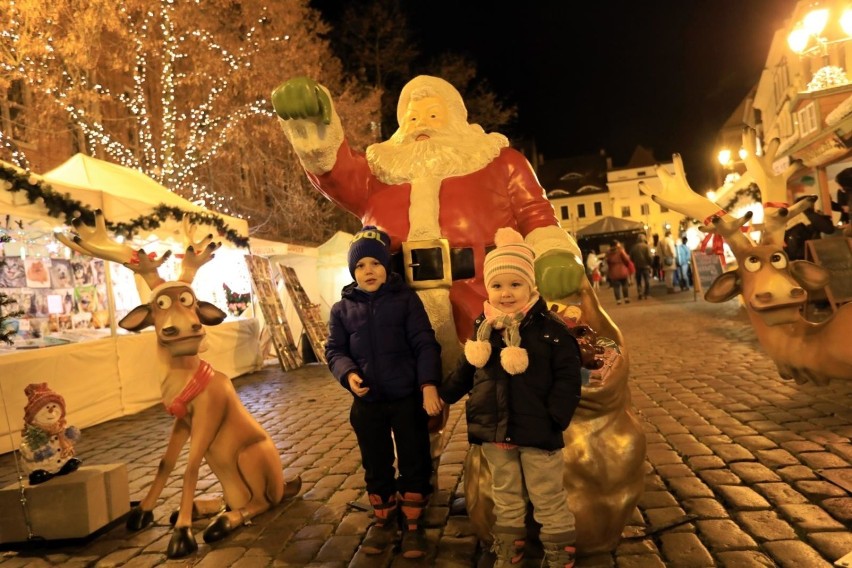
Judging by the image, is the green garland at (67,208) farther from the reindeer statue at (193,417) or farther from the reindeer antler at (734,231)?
the reindeer antler at (734,231)

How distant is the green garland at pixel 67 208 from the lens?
5152 mm

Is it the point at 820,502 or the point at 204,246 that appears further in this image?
the point at 204,246

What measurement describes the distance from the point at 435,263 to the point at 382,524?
1.36 metres

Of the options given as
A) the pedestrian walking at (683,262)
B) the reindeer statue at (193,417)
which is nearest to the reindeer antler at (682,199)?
the reindeer statue at (193,417)

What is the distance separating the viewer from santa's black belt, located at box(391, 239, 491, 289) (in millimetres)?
2918

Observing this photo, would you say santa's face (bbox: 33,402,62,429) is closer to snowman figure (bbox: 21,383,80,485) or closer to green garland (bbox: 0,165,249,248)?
snowman figure (bbox: 21,383,80,485)

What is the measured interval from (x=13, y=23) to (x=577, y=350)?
→ 38.1 feet

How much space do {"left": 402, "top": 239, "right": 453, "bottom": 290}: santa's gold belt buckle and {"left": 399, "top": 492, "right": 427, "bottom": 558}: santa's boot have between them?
102cm

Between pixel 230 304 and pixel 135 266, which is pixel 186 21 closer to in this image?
pixel 230 304

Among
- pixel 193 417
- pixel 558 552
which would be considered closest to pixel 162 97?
pixel 193 417

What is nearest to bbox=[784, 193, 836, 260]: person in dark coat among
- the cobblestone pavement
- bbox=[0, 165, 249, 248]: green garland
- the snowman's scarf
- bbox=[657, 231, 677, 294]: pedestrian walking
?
the cobblestone pavement

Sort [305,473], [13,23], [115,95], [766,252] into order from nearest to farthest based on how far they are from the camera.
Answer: [766,252] < [305,473] < [13,23] < [115,95]

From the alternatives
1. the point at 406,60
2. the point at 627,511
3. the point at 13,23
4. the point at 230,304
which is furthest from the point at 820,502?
the point at 406,60

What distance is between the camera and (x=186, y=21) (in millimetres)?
11938
